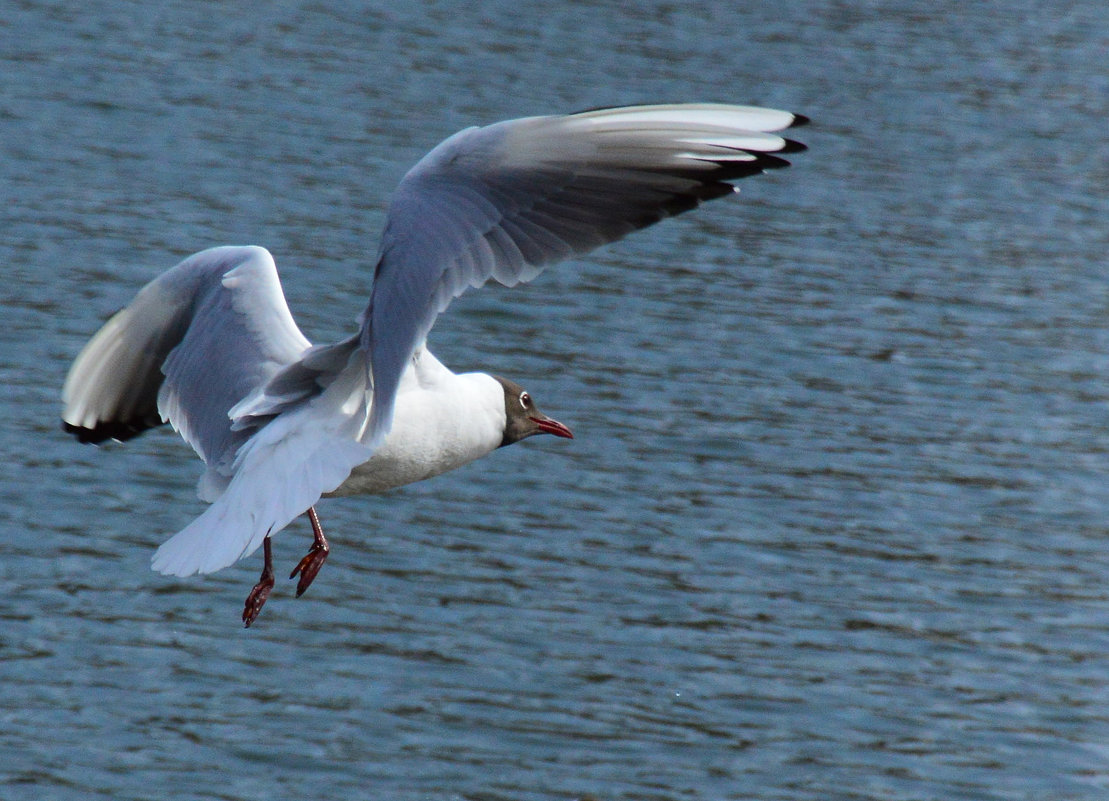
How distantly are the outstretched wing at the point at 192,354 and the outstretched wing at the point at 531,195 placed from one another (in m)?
0.93

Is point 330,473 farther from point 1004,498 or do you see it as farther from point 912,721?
point 1004,498

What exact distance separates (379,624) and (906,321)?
278 inches

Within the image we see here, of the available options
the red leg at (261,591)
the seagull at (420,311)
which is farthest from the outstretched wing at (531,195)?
the red leg at (261,591)

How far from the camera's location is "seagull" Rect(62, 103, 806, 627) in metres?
5.45

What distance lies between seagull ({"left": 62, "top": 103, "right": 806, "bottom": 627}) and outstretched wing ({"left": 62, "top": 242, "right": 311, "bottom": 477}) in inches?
0.4

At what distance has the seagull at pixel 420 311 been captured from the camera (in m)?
5.45

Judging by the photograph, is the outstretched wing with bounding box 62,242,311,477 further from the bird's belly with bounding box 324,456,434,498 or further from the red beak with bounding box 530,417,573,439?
the red beak with bounding box 530,417,573,439

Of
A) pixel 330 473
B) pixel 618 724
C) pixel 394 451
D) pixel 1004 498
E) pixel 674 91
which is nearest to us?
pixel 330 473

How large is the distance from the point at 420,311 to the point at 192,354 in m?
1.59

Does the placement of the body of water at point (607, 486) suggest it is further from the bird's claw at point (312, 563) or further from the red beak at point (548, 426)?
the bird's claw at point (312, 563)

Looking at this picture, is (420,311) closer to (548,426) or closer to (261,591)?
(261,591)

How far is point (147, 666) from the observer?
9422mm

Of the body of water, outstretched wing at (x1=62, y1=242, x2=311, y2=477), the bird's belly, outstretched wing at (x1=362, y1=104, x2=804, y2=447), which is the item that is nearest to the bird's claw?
the bird's belly

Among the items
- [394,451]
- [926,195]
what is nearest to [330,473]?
[394,451]
